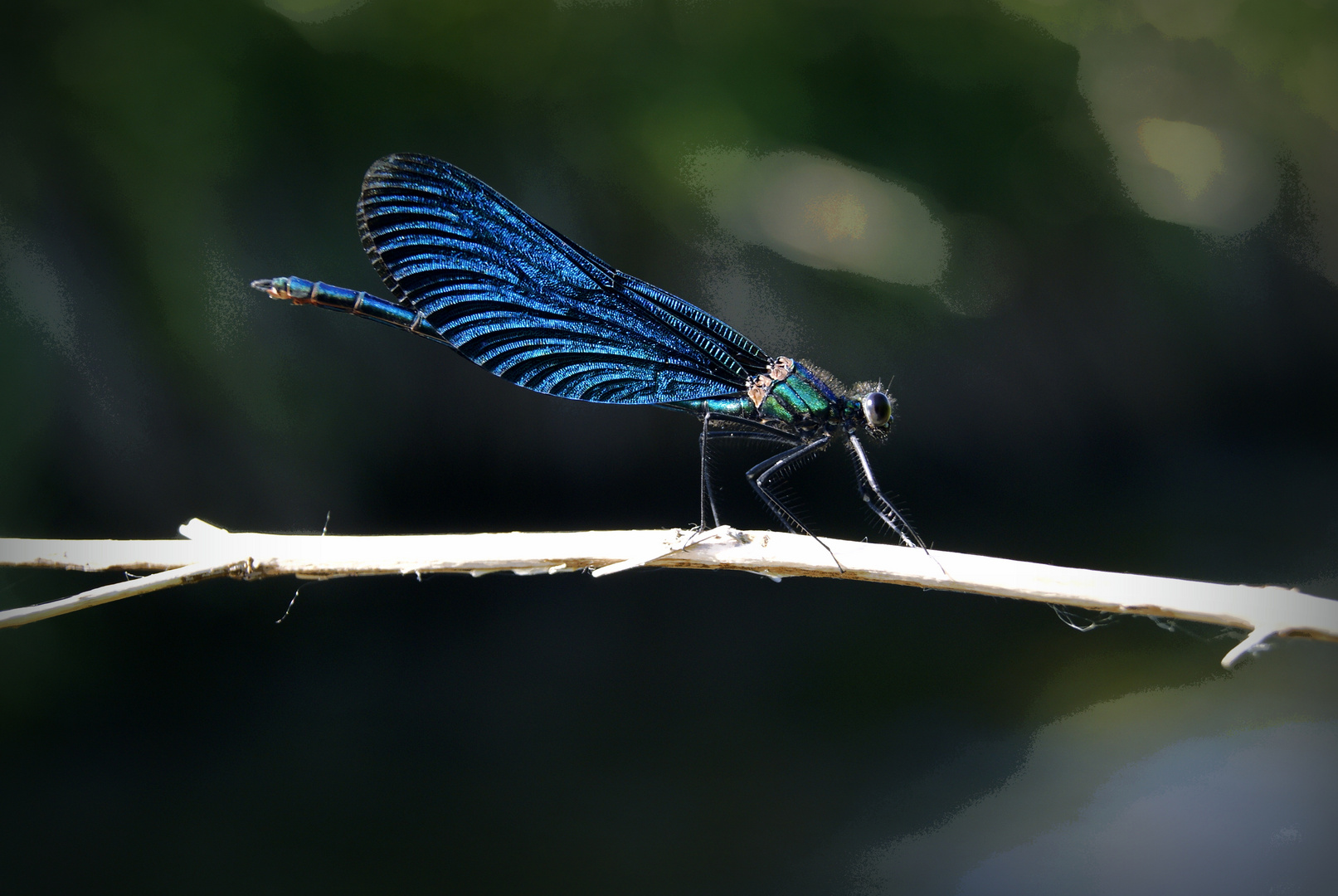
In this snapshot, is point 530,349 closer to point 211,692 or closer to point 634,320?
point 634,320

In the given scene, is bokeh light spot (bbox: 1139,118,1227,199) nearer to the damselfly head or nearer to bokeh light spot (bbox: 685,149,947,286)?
bokeh light spot (bbox: 685,149,947,286)

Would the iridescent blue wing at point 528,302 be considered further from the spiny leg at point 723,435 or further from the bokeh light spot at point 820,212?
the bokeh light spot at point 820,212

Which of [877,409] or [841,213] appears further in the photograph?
[841,213]

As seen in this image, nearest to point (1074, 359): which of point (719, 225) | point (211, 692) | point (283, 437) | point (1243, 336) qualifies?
point (1243, 336)

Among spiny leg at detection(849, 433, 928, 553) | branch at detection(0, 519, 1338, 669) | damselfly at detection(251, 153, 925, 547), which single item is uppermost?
damselfly at detection(251, 153, 925, 547)

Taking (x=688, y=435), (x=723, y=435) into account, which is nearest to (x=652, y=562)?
(x=723, y=435)

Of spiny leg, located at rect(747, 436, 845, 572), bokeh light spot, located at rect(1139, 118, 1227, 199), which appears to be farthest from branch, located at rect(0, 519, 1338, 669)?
bokeh light spot, located at rect(1139, 118, 1227, 199)

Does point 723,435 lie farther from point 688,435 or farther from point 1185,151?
point 1185,151
